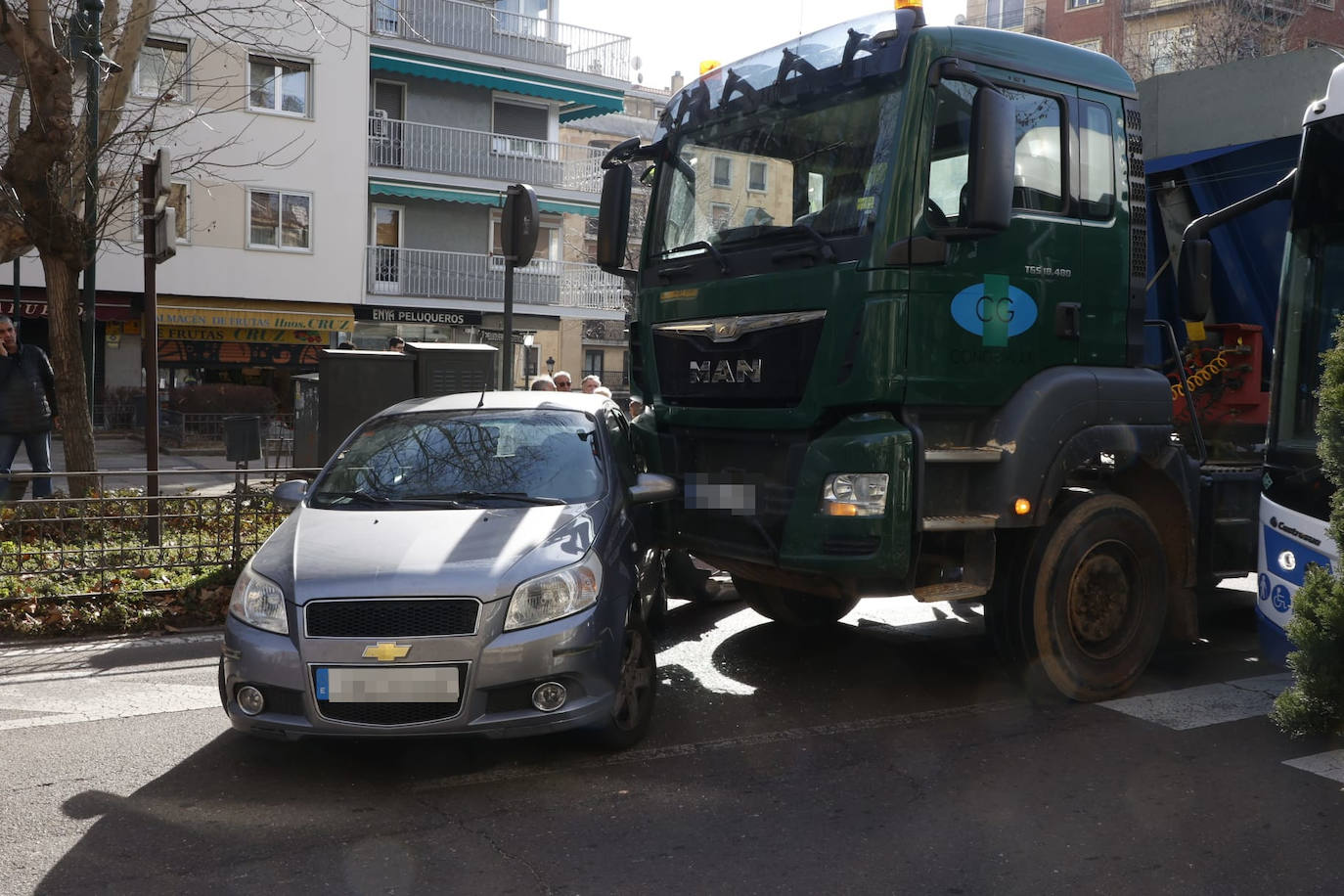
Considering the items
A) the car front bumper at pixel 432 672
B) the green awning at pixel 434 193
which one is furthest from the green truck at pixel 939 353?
the green awning at pixel 434 193

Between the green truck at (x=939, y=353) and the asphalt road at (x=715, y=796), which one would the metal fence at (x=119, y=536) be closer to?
the asphalt road at (x=715, y=796)

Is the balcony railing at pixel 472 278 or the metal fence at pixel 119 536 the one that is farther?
the balcony railing at pixel 472 278

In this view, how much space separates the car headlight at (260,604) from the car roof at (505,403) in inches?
64.5

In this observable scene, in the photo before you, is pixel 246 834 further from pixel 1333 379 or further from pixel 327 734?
pixel 1333 379

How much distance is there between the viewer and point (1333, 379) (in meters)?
4.64

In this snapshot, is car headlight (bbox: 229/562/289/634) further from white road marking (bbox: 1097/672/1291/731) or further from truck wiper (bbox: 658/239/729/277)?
white road marking (bbox: 1097/672/1291/731)

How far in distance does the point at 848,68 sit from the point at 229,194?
23924 mm

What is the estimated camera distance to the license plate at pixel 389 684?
15.5ft

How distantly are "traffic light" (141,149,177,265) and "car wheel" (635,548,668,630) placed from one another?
4.29 metres

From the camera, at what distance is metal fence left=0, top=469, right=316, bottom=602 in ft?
25.7

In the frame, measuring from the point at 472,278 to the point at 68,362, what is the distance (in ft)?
66.9

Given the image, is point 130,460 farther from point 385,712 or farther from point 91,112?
point 385,712

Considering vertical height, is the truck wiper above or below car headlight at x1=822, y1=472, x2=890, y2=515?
above

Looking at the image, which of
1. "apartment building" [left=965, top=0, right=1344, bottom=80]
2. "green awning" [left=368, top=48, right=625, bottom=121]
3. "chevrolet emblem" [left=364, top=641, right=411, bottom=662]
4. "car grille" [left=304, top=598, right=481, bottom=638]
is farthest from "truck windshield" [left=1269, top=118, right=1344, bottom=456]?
"green awning" [left=368, top=48, right=625, bottom=121]
